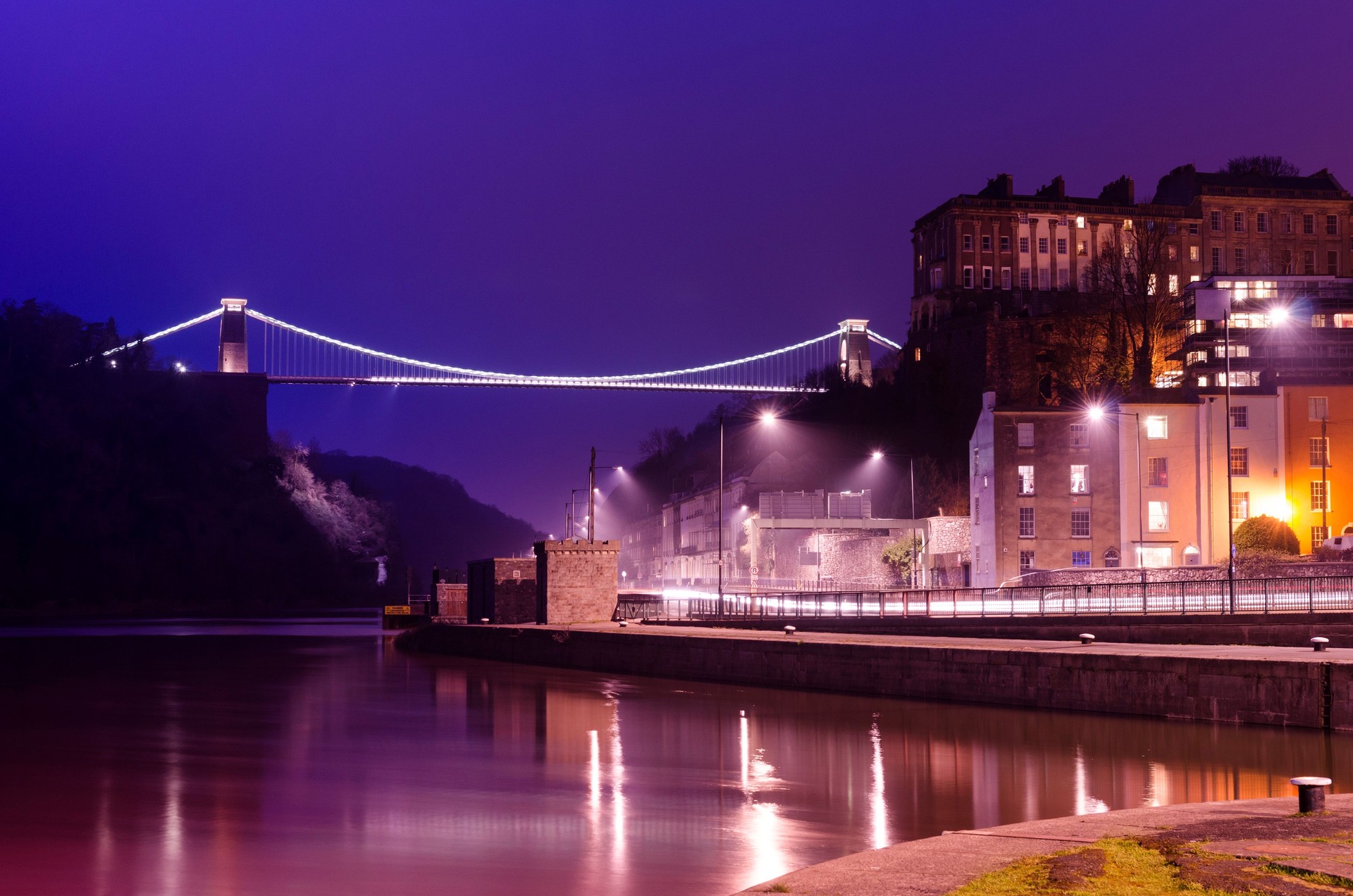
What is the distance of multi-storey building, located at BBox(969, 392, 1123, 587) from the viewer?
4628 cm

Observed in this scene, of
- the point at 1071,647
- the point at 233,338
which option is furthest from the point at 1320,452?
the point at 233,338

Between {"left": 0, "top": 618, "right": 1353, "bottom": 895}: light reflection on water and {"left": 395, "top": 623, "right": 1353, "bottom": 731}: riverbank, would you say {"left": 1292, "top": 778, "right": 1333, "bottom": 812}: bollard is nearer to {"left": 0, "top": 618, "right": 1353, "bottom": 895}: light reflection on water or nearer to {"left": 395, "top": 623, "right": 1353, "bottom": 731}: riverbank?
{"left": 0, "top": 618, "right": 1353, "bottom": 895}: light reflection on water

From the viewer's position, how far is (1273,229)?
279ft

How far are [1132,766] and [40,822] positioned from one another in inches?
505

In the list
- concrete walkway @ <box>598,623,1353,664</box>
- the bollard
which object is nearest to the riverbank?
concrete walkway @ <box>598,623,1353,664</box>

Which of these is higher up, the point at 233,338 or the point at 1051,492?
the point at 233,338

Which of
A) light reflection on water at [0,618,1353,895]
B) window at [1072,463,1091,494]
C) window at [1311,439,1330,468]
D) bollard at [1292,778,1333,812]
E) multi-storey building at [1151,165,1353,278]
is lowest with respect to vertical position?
light reflection on water at [0,618,1353,895]

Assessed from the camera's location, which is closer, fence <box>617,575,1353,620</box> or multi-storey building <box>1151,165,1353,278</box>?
fence <box>617,575,1353,620</box>

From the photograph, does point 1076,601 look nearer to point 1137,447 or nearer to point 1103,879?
point 1137,447

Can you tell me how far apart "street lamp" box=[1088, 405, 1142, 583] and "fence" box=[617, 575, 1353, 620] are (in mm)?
7831

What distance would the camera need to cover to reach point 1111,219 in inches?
3469

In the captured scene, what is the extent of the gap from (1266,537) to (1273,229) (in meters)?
50.5

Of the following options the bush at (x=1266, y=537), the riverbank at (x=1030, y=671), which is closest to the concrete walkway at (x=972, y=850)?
the riverbank at (x=1030, y=671)

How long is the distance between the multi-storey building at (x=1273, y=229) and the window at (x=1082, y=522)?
146ft
